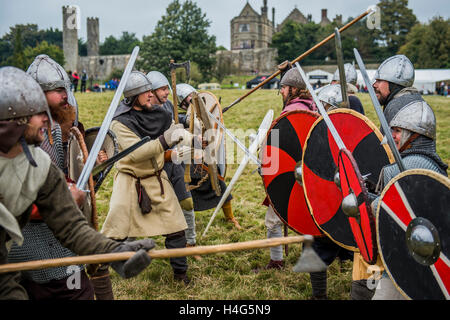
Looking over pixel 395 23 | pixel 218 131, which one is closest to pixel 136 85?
pixel 218 131

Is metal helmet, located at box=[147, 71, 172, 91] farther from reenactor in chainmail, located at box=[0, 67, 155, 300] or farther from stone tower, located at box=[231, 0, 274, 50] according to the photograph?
stone tower, located at box=[231, 0, 274, 50]

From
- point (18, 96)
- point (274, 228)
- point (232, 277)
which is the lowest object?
point (232, 277)

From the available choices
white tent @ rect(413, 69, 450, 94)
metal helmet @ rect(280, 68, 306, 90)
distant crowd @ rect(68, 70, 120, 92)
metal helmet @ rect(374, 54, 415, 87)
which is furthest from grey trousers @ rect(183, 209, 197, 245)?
white tent @ rect(413, 69, 450, 94)

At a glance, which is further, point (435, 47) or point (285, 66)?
point (435, 47)

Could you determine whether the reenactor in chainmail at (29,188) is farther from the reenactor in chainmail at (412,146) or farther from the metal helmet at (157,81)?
the metal helmet at (157,81)

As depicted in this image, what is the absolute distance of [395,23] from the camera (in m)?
50.9

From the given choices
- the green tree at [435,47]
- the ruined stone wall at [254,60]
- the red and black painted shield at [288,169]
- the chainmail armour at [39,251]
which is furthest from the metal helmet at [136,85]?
the ruined stone wall at [254,60]

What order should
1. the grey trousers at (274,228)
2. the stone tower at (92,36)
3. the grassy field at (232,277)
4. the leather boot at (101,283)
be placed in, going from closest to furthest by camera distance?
the leather boot at (101,283)
the grassy field at (232,277)
the grey trousers at (274,228)
the stone tower at (92,36)

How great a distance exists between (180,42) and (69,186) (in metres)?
38.2

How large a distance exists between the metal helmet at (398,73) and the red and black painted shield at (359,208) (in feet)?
3.97

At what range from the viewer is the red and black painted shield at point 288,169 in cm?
312

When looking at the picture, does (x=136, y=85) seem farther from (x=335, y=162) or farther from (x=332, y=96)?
(x=332, y=96)

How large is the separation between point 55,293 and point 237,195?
14.8 ft
